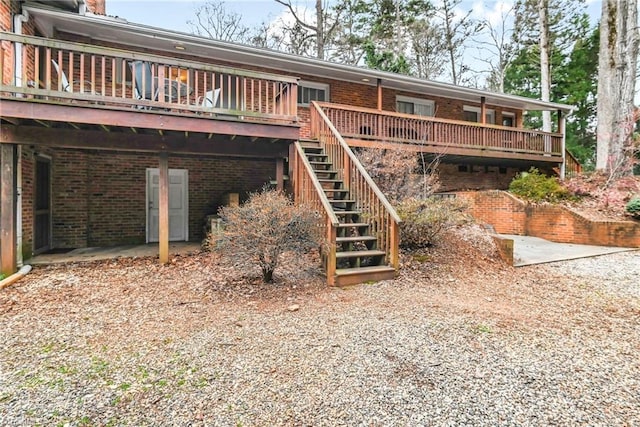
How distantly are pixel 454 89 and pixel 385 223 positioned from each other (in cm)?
825

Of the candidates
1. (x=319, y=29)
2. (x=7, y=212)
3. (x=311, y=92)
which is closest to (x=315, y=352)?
(x=7, y=212)

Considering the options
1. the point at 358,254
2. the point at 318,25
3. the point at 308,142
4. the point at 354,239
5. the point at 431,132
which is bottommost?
the point at 358,254

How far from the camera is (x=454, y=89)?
37.8 ft

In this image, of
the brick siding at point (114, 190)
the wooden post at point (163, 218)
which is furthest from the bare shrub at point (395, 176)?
the wooden post at point (163, 218)

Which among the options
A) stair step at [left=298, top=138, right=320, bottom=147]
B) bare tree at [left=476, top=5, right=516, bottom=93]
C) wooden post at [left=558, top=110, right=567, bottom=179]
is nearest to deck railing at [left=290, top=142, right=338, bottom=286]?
stair step at [left=298, top=138, right=320, bottom=147]

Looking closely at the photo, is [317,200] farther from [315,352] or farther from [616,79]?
[616,79]

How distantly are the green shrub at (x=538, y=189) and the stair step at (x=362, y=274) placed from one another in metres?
7.31

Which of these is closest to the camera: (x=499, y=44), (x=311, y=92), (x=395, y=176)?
(x=395, y=176)

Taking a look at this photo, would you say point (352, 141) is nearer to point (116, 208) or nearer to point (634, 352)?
point (116, 208)

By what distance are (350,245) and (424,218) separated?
166 centimetres

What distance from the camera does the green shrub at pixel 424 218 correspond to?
20.7 feet

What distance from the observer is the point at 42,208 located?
7.52 m

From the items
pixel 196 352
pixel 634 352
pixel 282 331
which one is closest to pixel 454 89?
pixel 634 352

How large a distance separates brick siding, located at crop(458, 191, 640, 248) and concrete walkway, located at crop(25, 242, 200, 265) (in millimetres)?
6628
